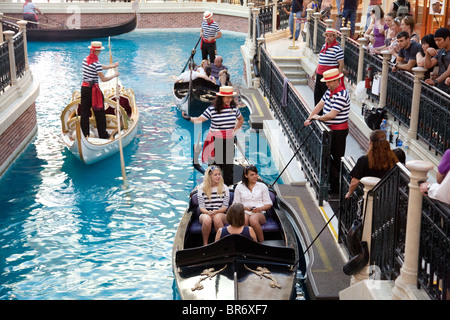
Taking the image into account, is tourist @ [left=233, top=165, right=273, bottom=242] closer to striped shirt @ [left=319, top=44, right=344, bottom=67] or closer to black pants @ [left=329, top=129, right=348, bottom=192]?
black pants @ [left=329, top=129, right=348, bottom=192]

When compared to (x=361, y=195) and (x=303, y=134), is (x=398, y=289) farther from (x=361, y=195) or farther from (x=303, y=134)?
(x=303, y=134)

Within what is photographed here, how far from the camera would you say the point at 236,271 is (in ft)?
13.7

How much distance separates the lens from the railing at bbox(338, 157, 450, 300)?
2939 millimetres

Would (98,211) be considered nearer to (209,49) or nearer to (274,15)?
(209,49)

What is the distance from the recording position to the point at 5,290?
4.98 meters

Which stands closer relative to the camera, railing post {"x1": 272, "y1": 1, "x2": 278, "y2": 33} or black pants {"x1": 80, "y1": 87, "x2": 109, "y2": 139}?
black pants {"x1": 80, "y1": 87, "x2": 109, "y2": 139}

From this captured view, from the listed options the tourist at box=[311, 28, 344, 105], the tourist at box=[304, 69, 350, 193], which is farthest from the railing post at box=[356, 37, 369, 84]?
the tourist at box=[304, 69, 350, 193]

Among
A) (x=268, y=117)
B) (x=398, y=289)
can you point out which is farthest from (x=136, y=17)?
(x=398, y=289)

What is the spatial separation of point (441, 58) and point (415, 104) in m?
0.45

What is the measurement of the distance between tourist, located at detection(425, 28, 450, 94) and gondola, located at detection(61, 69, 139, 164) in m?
3.71

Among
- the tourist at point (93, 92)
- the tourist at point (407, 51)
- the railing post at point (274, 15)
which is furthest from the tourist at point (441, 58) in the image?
the railing post at point (274, 15)

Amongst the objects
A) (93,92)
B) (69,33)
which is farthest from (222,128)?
(69,33)

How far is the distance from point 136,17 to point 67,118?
39.6ft

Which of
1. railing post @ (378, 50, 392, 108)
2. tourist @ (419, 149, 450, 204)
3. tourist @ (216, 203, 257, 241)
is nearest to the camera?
tourist @ (419, 149, 450, 204)
